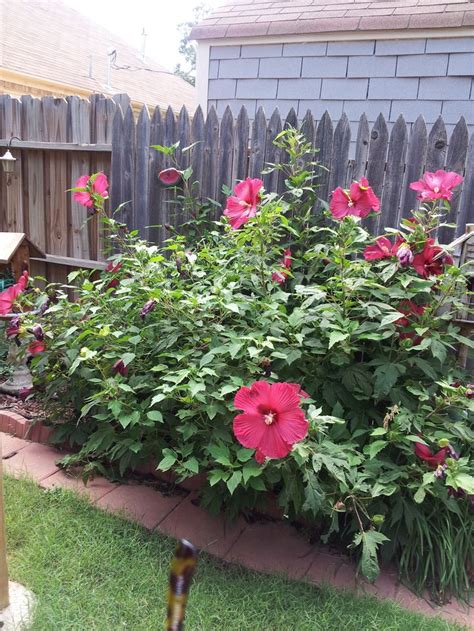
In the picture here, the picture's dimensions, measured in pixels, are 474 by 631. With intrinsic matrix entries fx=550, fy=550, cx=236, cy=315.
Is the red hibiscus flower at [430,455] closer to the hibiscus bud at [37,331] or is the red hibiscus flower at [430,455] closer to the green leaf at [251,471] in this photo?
the green leaf at [251,471]

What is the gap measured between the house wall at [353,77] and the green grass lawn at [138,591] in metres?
3.97

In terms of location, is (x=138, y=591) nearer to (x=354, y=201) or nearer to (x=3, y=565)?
(x=3, y=565)

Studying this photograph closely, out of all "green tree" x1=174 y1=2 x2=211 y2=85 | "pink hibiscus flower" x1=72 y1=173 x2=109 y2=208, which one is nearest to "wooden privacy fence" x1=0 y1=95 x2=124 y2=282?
"pink hibiscus flower" x1=72 y1=173 x2=109 y2=208

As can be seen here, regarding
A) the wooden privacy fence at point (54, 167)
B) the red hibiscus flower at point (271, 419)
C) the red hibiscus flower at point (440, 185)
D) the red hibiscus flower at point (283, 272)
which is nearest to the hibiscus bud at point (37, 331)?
the red hibiscus flower at point (283, 272)

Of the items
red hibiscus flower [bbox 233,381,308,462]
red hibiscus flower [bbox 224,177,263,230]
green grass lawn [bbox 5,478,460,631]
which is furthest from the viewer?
red hibiscus flower [bbox 224,177,263,230]

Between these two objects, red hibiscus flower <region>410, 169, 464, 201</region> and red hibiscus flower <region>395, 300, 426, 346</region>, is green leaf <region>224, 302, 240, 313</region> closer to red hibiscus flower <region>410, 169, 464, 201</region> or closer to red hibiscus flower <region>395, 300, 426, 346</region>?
red hibiscus flower <region>395, 300, 426, 346</region>

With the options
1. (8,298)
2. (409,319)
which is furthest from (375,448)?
(8,298)

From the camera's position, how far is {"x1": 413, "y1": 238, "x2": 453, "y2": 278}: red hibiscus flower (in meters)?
2.12

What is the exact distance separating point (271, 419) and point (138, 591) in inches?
29.7

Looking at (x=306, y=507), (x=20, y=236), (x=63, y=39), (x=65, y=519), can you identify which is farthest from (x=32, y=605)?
(x=63, y=39)

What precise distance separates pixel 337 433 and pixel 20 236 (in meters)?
Result: 2.24

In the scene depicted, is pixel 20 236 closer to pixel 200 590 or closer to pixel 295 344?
pixel 295 344

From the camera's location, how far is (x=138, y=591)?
5.84 feet

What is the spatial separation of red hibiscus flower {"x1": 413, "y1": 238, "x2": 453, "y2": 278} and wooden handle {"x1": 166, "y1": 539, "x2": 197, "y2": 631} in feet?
5.72
